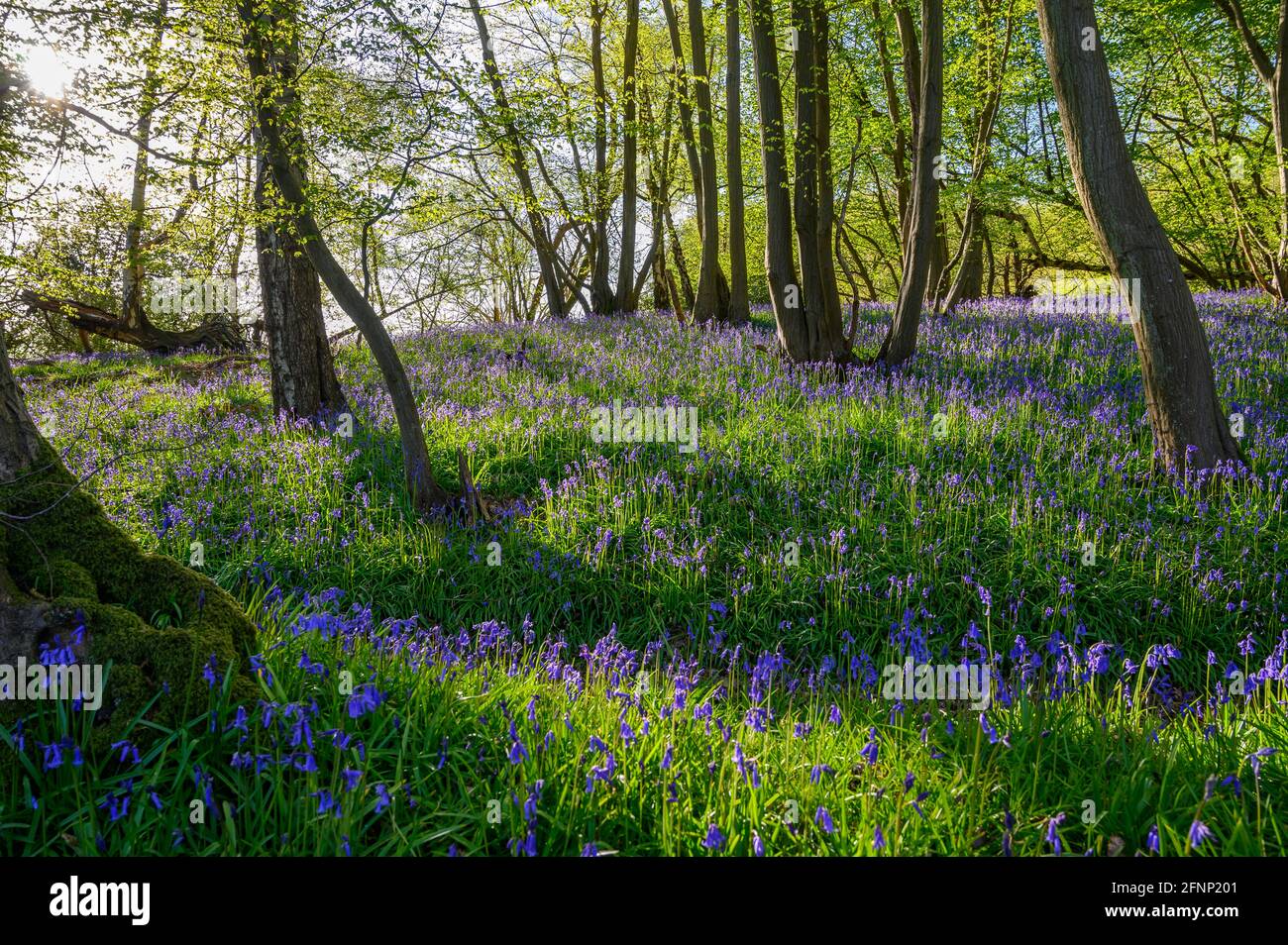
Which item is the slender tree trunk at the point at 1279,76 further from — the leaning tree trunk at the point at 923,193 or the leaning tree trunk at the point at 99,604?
the leaning tree trunk at the point at 99,604

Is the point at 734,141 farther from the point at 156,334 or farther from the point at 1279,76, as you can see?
the point at 156,334

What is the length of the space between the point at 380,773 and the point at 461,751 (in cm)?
29

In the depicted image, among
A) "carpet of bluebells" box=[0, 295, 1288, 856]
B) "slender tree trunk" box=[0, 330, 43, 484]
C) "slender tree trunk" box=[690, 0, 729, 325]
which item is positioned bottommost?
"carpet of bluebells" box=[0, 295, 1288, 856]

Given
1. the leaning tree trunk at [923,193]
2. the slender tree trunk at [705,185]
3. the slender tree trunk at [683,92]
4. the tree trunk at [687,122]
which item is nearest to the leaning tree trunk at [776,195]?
the leaning tree trunk at [923,193]

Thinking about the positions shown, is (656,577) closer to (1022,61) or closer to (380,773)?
(380,773)

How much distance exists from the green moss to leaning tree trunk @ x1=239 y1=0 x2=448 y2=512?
2.80 m

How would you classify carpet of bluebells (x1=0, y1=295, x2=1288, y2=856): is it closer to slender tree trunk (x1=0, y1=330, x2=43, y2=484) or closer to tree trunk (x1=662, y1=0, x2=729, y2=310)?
slender tree trunk (x1=0, y1=330, x2=43, y2=484)

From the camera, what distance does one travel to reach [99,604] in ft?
8.75

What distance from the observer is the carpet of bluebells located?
2.27 metres

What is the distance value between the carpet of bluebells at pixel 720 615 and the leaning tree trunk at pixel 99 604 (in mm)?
107

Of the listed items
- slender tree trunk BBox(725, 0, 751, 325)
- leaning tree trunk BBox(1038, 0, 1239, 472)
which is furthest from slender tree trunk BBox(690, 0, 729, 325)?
leaning tree trunk BBox(1038, 0, 1239, 472)

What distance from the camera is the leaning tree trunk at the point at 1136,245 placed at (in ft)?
17.7

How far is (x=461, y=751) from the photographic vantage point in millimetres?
2518
